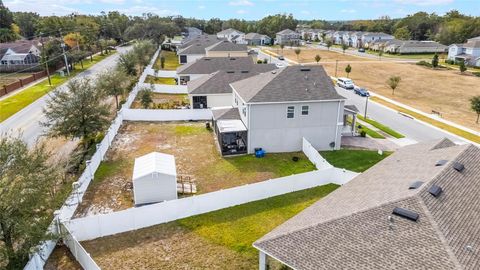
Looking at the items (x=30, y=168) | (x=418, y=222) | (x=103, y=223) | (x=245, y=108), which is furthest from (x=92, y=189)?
(x=418, y=222)

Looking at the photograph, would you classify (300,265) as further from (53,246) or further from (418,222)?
(53,246)

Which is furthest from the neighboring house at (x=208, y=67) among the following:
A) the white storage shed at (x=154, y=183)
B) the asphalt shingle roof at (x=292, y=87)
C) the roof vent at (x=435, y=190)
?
the roof vent at (x=435, y=190)

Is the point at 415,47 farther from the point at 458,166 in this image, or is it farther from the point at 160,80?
the point at 458,166

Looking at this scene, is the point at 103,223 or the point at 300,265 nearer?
the point at 300,265

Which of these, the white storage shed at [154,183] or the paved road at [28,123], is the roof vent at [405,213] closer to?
the white storage shed at [154,183]

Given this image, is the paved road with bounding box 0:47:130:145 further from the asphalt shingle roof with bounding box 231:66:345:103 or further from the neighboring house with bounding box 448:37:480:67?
the neighboring house with bounding box 448:37:480:67

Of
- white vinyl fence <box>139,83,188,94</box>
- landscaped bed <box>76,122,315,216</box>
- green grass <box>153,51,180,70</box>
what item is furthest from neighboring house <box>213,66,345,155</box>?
green grass <box>153,51,180,70</box>

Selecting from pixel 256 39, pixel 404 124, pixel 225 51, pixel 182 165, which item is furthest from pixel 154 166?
pixel 256 39
